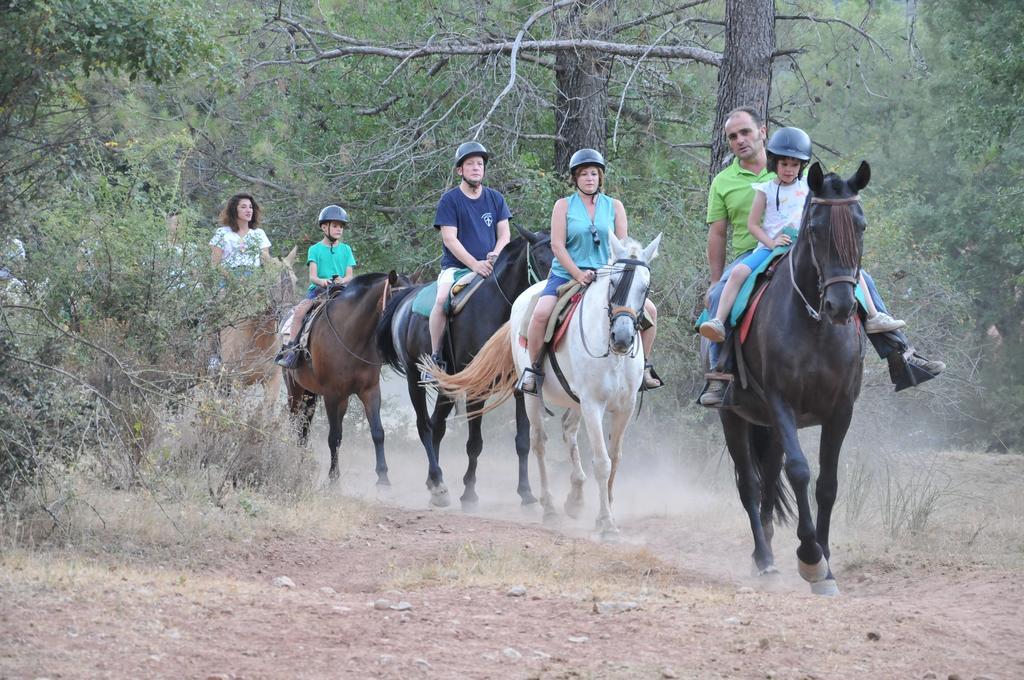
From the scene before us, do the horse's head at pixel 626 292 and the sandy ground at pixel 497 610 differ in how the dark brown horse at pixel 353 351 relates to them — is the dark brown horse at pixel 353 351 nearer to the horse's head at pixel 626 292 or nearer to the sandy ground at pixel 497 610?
the sandy ground at pixel 497 610

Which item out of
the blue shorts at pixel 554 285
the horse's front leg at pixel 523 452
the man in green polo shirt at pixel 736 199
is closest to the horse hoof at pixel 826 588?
the man in green polo shirt at pixel 736 199

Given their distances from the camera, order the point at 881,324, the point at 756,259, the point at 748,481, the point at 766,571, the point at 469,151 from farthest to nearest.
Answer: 1. the point at 469,151
2. the point at 748,481
3. the point at 756,259
4. the point at 766,571
5. the point at 881,324

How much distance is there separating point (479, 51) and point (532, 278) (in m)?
5.65

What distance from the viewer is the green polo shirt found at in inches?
359

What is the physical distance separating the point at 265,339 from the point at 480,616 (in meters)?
8.18

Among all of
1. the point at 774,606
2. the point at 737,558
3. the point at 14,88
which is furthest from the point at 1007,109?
the point at 14,88

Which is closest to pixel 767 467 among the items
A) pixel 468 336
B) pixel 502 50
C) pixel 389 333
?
pixel 468 336

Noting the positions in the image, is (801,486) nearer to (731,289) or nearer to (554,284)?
(731,289)

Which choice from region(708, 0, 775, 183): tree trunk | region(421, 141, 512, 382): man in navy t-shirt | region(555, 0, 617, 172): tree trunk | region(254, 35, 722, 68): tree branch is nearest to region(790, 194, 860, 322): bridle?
region(421, 141, 512, 382): man in navy t-shirt

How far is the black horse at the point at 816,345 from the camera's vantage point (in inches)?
302

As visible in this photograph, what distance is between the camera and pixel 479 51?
1639 cm

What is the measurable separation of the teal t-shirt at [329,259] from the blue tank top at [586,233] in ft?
15.1

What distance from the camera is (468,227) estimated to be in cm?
1222

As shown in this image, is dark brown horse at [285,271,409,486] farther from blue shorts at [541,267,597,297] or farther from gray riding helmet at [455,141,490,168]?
blue shorts at [541,267,597,297]
